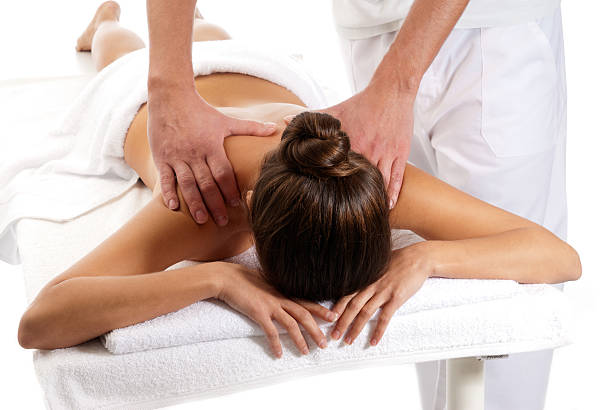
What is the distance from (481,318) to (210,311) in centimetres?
43

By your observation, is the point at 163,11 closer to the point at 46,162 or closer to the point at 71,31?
the point at 46,162

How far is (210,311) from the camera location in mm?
1120

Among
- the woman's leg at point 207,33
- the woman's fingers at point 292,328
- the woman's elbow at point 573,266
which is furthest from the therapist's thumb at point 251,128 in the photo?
the woman's leg at point 207,33

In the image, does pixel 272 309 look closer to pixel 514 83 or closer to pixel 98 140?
pixel 514 83

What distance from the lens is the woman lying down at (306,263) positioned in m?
1.07

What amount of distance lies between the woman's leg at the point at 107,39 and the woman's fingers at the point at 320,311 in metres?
1.46

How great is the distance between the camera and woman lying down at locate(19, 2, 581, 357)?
1071 millimetres

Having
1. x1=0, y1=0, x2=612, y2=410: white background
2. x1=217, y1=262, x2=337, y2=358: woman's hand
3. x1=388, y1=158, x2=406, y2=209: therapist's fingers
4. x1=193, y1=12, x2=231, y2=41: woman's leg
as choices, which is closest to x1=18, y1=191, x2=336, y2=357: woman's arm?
x1=217, y1=262, x2=337, y2=358: woman's hand

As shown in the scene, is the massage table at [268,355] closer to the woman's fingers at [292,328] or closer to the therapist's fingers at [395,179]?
A: the woman's fingers at [292,328]

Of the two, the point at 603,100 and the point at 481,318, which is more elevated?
the point at 481,318

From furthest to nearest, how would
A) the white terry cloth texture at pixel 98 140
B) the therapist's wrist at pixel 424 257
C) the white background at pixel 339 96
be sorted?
the white background at pixel 339 96 < the white terry cloth texture at pixel 98 140 < the therapist's wrist at pixel 424 257

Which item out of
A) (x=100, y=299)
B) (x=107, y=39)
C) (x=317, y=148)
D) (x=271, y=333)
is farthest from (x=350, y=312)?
(x=107, y=39)

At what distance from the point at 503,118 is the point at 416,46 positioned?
286mm

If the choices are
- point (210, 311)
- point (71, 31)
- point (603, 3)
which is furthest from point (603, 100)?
point (210, 311)
